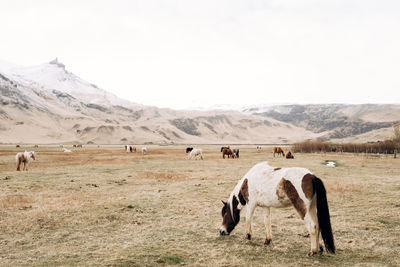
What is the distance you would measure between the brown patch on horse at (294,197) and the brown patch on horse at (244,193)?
4.37 ft

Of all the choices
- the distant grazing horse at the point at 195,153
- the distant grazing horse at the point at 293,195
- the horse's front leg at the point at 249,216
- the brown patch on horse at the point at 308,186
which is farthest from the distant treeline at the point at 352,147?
the brown patch on horse at the point at 308,186

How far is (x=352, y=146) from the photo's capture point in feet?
207

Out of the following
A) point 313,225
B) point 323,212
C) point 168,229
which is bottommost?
point 168,229

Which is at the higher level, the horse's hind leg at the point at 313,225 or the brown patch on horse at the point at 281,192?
the brown patch on horse at the point at 281,192

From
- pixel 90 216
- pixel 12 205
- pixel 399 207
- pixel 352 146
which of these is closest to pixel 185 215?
pixel 90 216

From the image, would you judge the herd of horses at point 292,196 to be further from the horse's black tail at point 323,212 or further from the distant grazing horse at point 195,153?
the distant grazing horse at point 195,153

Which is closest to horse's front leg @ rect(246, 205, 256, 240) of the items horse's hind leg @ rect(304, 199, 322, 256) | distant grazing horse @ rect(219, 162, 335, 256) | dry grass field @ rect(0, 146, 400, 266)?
distant grazing horse @ rect(219, 162, 335, 256)

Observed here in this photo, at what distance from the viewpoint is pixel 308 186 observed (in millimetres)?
7129

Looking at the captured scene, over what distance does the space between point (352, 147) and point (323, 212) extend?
6421 cm

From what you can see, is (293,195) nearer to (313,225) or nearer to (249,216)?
(313,225)

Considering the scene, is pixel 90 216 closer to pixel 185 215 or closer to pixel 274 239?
pixel 185 215

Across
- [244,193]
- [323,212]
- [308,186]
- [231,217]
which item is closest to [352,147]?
[231,217]

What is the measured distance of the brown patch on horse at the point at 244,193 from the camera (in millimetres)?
8445

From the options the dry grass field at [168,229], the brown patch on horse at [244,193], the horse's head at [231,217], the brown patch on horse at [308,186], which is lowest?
the dry grass field at [168,229]
